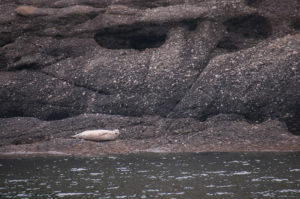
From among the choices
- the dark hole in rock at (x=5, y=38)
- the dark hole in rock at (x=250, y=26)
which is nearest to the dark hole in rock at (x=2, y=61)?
the dark hole in rock at (x=5, y=38)

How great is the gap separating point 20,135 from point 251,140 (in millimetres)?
10829

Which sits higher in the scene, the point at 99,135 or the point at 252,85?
the point at 252,85

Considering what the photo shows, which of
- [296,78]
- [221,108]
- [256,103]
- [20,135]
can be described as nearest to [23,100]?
[20,135]

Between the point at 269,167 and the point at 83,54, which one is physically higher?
the point at 83,54

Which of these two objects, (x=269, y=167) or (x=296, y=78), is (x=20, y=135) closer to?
(x=269, y=167)

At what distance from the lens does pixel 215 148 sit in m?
17.8

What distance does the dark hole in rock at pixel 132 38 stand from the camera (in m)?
24.7

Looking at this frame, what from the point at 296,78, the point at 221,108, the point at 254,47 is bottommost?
the point at 221,108

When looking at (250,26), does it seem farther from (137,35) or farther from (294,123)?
(294,123)

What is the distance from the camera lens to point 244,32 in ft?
78.9

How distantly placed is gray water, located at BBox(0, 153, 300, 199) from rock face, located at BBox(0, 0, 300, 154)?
4.00 m

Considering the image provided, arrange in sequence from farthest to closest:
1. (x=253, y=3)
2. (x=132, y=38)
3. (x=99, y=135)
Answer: (x=132, y=38), (x=253, y=3), (x=99, y=135)

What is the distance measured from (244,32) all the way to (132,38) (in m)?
6.52

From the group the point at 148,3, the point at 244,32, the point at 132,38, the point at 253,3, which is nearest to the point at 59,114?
the point at 132,38
